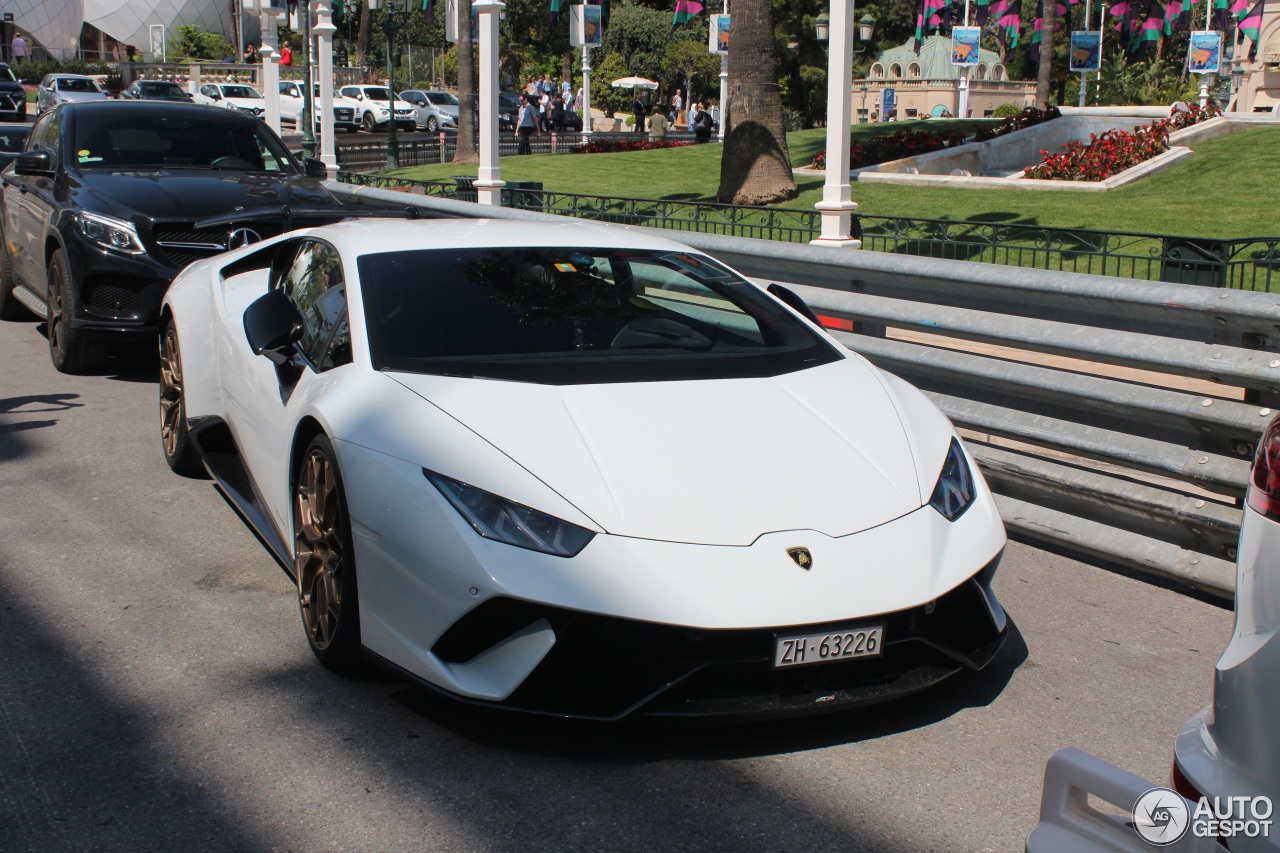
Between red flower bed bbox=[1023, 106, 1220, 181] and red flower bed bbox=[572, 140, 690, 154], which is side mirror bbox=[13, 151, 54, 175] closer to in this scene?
red flower bed bbox=[1023, 106, 1220, 181]

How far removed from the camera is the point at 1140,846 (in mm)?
2225

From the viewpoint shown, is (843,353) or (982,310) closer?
(843,353)

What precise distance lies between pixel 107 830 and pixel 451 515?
1.13 meters

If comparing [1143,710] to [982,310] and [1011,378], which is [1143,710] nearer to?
[1011,378]

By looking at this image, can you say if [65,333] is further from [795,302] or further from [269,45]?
[269,45]

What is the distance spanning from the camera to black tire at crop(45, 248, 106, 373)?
8.48 meters

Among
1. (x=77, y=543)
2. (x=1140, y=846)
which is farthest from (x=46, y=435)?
(x=1140, y=846)

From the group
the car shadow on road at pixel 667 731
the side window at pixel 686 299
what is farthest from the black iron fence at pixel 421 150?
the car shadow on road at pixel 667 731

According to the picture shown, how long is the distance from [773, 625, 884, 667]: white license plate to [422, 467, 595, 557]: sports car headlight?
23.1 inches

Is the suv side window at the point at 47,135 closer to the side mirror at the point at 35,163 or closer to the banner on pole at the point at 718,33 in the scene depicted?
the side mirror at the point at 35,163

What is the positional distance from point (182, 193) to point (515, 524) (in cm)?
610

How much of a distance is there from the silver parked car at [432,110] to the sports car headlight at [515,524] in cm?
5156

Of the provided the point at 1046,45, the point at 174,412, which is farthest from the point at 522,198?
the point at 1046,45

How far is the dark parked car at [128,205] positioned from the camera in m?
8.36
